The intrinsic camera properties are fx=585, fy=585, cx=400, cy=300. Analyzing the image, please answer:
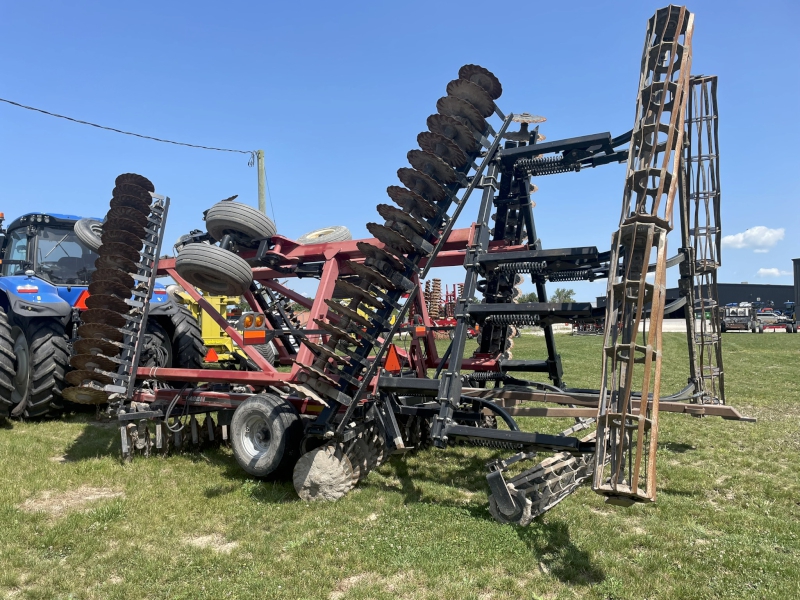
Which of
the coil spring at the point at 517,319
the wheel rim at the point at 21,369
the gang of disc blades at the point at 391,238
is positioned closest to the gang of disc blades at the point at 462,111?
the gang of disc blades at the point at 391,238

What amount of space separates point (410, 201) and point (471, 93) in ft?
3.60

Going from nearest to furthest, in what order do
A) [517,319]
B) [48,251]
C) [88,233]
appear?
1. [517,319]
2. [88,233]
3. [48,251]

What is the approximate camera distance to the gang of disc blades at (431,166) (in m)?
5.02

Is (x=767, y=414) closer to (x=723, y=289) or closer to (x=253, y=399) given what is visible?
(x=253, y=399)

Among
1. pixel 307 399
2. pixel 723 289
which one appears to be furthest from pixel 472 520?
pixel 723 289

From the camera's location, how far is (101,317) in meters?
6.13

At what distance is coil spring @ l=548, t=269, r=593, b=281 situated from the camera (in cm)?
553

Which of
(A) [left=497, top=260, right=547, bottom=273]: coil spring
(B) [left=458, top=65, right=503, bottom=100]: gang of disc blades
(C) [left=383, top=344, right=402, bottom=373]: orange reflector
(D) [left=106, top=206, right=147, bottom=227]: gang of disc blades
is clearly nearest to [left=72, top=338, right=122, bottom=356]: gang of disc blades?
(D) [left=106, top=206, right=147, bottom=227]: gang of disc blades

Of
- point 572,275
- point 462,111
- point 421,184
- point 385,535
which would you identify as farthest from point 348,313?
point 572,275

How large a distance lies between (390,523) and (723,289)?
7848 centimetres

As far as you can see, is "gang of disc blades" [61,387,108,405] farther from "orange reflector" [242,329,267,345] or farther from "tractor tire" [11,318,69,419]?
"orange reflector" [242,329,267,345]

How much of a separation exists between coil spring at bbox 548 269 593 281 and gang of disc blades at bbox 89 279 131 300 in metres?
4.46

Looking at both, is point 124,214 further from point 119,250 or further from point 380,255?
point 380,255

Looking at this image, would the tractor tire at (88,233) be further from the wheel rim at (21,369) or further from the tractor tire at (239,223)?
the tractor tire at (239,223)
